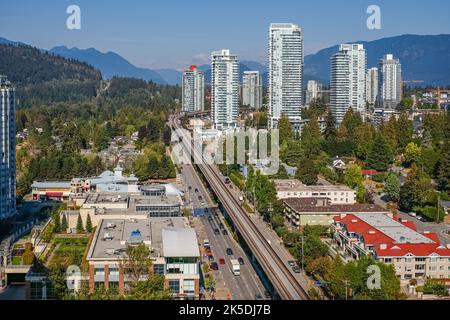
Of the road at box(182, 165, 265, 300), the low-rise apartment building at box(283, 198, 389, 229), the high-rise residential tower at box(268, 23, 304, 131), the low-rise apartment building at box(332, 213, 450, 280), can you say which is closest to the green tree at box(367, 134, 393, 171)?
the road at box(182, 165, 265, 300)

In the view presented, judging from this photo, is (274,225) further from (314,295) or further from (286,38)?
(286,38)

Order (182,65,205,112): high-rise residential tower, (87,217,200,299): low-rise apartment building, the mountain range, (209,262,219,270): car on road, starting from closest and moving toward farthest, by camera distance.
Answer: (87,217,200,299): low-rise apartment building → (209,262,219,270): car on road → (182,65,205,112): high-rise residential tower → the mountain range

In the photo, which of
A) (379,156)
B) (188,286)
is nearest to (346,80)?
(379,156)

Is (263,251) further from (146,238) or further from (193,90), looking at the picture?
(193,90)

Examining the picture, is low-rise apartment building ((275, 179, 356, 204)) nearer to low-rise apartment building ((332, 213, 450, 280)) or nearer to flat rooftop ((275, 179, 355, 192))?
flat rooftop ((275, 179, 355, 192))
